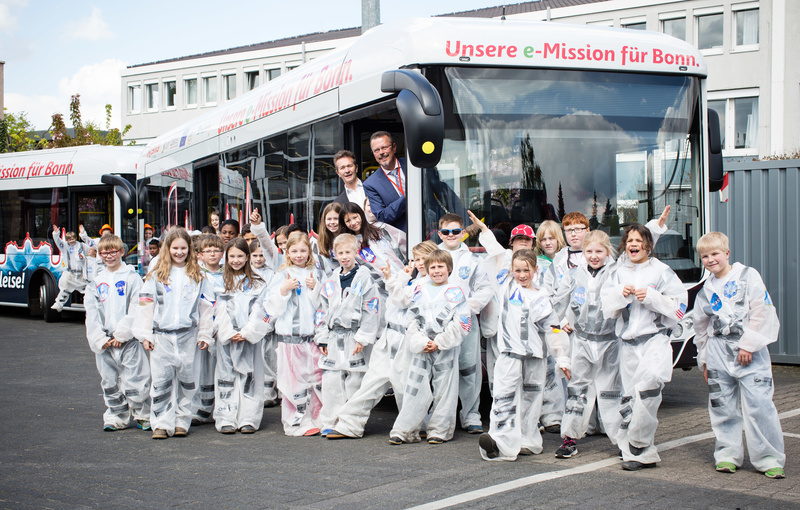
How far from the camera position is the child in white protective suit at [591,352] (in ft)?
19.7

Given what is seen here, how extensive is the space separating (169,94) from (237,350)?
53.6 meters

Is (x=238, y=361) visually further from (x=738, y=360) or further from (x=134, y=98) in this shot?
(x=134, y=98)

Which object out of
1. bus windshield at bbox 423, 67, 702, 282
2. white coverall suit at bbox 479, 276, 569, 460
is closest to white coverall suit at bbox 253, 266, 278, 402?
bus windshield at bbox 423, 67, 702, 282

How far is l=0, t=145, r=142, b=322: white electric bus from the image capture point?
17.6 metres

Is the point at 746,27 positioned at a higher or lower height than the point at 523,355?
higher

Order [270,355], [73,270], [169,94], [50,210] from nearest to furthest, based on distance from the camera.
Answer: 1. [270,355]
2. [73,270]
3. [50,210]
4. [169,94]

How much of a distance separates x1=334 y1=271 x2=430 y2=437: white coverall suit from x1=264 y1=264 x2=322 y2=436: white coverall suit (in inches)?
14.6

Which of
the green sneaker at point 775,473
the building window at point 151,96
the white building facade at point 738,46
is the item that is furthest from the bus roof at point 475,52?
the building window at point 151,96

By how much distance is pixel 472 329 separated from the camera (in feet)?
22.2

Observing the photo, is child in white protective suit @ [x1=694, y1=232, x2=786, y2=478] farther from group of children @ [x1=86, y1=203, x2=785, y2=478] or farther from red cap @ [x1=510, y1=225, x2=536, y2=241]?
red cap @ [x1=510, y1=225, x2=536, y2=241]

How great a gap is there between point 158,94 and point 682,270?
181ft

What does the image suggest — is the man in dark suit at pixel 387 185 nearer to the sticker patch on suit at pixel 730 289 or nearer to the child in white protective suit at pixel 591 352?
the child in white protective suit at pixel 591 352

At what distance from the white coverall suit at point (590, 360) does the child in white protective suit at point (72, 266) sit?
42.4 feet

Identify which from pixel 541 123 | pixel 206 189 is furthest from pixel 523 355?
pixel 206 189
